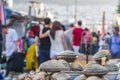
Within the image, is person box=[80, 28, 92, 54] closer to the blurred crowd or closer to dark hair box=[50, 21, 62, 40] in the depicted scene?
the blurred crowd

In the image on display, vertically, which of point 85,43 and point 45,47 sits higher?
point 45,47

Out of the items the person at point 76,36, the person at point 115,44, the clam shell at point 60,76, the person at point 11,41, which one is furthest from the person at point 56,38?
the clam shell at point 60,76

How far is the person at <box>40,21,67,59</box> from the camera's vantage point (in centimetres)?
1006

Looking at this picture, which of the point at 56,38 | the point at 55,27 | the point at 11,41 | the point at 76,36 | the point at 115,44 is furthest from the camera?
the point at 76,36

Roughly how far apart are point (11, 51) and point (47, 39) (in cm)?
172

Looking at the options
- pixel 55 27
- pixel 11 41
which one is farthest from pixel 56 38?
pixel 11 41

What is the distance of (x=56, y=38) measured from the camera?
10195mm

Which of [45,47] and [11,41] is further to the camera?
[11,41]

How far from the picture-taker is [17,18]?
23094mm

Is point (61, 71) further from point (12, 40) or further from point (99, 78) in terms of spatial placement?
point (12, 40)

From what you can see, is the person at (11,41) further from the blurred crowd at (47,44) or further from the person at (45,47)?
the person at (45,47)

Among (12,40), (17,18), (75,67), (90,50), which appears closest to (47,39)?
(12,40)

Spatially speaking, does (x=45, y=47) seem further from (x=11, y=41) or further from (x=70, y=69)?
(x=70, y=69)

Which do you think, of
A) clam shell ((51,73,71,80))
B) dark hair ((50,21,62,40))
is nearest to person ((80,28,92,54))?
dark hair ((50,21,62,40))
